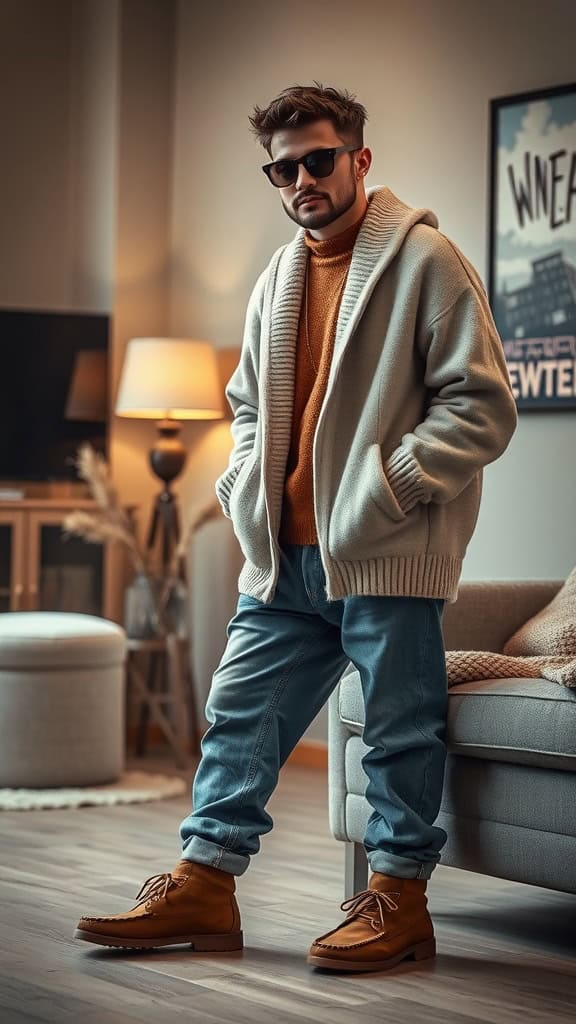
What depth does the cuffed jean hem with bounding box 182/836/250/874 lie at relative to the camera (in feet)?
8.45

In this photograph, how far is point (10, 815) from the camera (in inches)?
161

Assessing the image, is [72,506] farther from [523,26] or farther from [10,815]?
[523,26]

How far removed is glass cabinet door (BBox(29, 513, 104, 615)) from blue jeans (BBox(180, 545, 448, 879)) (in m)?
2.53

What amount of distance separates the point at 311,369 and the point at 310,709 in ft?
1.94

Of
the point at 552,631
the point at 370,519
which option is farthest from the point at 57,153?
the point at 370,519

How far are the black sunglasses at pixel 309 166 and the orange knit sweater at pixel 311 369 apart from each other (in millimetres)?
132

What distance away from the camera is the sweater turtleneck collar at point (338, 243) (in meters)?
2.65

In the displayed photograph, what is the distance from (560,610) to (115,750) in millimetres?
1778

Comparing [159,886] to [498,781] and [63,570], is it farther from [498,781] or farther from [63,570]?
[63,570]

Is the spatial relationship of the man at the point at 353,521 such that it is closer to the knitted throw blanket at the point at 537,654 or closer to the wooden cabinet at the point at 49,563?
the knitted throw blanket at the point at 537,654

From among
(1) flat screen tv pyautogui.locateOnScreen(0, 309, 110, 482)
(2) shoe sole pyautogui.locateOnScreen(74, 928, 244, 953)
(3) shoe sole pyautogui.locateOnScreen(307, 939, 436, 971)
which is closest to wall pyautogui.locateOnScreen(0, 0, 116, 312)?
(1) flat screen tv pyautogui.locateOnScreen(0, 309, 110, 482)

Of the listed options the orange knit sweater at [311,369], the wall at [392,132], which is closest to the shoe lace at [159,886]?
the orange knit sweater at [311,369]

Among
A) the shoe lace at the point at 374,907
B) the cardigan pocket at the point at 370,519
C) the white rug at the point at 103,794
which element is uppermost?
the cardigan pocket at the point at 370,519

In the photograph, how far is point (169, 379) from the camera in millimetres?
5004
